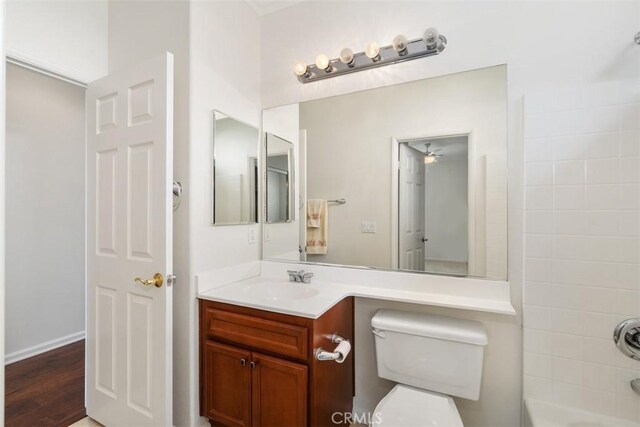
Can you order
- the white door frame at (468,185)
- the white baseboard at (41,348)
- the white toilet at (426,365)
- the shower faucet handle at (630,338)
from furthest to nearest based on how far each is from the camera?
the white baseboard at (41,348) < the white door frame at (468,185) < the white toilet at (426,365) < the shower faucet handle at (630,338)

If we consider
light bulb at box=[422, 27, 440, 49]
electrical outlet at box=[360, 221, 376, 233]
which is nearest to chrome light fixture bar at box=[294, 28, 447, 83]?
light bulb at box=[422, 27, 440, 49]

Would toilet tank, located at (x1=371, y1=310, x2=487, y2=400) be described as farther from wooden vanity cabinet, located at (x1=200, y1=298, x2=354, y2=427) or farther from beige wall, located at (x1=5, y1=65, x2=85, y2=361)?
beige wall, located at (x1=5, y1=65, x2=85, y2=361)

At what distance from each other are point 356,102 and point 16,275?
3.12 metres

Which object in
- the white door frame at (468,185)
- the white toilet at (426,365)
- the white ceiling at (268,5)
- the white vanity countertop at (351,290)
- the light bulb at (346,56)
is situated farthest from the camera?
the white ceiling at (268,5)

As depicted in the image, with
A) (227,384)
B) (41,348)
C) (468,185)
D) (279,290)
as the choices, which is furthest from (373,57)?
(41,348)

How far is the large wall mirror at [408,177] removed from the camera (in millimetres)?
1503

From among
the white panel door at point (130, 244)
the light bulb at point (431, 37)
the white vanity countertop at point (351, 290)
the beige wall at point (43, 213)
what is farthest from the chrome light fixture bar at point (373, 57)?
the beige wall at point (43, 213)

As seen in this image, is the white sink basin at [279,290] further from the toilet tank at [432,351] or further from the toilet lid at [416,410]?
the toilet lid at [416,410]

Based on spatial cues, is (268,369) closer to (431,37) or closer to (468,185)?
(468,185)

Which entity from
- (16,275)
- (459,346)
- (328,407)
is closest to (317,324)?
(328,407)

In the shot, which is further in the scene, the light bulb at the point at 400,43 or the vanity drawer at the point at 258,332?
the light bulb at the point at 400,43

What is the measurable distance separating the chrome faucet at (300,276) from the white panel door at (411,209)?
55cm

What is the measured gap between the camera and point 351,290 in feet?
5.52

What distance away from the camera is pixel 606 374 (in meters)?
1.29
